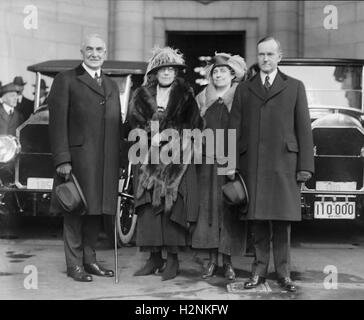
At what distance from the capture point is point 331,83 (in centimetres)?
751

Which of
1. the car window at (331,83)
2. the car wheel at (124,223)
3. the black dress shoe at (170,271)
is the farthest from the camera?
the car window at (331,83)

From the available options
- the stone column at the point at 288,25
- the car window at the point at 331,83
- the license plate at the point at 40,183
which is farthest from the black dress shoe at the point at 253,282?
the stone column at the point at 288,25

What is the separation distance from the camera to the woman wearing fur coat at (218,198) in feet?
17.2

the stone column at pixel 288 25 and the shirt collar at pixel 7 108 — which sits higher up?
the stone column at pixel 288 25

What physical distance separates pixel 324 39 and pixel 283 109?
7792mm

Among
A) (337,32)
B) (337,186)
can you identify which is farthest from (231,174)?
(337,32)

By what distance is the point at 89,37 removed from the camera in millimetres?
5191

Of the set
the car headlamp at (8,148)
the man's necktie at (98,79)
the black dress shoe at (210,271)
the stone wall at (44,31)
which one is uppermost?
the stone wall at (44,31)

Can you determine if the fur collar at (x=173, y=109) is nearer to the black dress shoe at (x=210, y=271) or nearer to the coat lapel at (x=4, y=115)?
the black dress shoe at (x=210, y=271)

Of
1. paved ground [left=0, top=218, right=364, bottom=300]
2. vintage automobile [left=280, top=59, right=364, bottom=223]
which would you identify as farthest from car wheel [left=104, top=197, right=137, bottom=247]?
vintage automobile [left=280, top=59, right=364, bottom=223]

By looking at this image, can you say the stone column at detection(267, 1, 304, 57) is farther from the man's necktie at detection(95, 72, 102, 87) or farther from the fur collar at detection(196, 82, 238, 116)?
the man's necktie at detection(95, 72, 102, 87)

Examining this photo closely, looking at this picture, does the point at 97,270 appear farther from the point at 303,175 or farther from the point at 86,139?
the point at 303,175

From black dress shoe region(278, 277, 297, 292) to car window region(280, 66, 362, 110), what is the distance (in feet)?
10.0

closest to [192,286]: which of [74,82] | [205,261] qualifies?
[205,261]
